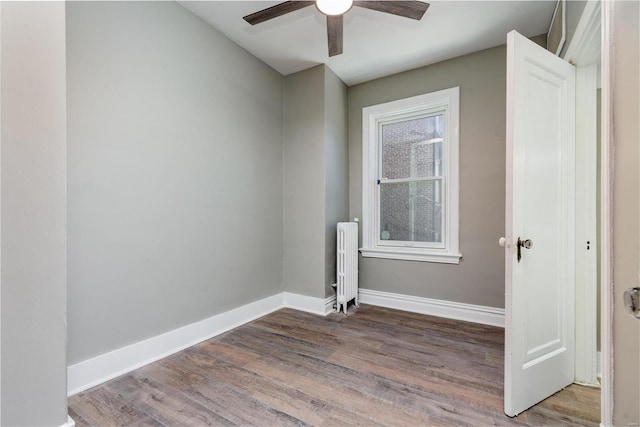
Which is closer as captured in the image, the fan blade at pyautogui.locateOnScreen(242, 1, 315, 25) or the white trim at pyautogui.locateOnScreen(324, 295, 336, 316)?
the fan blade at pyautogui.locateOnScreen(242, 1, 315, 25)

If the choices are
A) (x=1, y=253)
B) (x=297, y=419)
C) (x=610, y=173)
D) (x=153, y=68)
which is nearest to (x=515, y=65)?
(x=610, y=173)

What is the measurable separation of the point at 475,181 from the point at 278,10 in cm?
228

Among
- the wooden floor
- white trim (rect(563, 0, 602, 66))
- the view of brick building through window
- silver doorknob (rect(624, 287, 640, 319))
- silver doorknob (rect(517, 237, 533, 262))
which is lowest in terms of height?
the wooden floor

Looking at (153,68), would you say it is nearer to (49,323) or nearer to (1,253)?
(1,253)

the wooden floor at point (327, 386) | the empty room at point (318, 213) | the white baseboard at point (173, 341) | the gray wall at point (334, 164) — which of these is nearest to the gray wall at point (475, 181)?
the empty room at point (318, 213)

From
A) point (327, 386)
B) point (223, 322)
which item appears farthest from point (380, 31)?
point (223, 322)

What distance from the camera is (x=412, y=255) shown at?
10.3 ft

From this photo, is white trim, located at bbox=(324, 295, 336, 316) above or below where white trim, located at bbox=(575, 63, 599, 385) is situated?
below

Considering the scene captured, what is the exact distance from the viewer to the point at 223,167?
259 centimetres

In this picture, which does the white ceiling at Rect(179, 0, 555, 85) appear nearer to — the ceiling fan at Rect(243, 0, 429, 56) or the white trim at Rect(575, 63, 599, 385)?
the ceiling fan at Rect(243, 0, 429, 56)

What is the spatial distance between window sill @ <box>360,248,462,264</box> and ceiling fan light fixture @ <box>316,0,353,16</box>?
231cm

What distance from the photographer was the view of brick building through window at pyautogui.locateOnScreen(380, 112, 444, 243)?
3.11 metres

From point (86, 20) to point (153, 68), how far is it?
413 millimetres

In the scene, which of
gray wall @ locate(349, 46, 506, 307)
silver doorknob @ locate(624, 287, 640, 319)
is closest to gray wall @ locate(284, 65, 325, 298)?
gray wall @ locate(349, 46, 506, 307)
